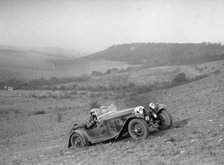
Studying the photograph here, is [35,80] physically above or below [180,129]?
above

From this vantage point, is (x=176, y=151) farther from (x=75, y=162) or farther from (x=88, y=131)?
(x=88, y=131)

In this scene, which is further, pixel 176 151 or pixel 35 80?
pixel 35 80

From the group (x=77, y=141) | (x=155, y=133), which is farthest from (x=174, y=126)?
(x=77, y=141)

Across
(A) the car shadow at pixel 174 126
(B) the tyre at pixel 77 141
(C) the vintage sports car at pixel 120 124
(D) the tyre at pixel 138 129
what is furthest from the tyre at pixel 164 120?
(B) the tyre at pixel 77 141

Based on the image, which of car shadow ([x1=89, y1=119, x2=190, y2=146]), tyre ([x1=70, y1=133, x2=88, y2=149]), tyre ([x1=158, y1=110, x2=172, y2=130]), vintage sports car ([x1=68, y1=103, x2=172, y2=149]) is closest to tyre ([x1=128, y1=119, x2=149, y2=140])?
vintage sports car ([x1=68, y1=103, x2=172, y2=149])

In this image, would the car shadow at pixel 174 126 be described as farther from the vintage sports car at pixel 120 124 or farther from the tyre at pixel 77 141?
the tyre at pixel 77 141

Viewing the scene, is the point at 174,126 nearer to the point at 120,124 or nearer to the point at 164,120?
the point at 164,120

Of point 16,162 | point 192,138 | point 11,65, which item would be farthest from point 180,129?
point 11,65
